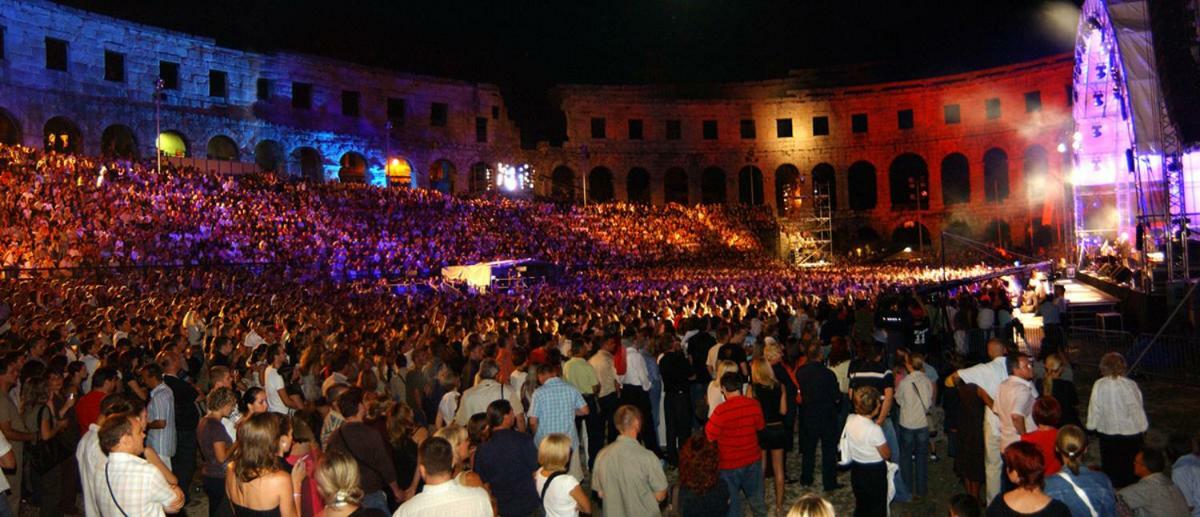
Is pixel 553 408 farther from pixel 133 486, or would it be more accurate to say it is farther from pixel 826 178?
pixel 826 178

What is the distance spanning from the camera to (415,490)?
21.6ft

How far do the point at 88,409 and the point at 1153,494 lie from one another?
852 cm

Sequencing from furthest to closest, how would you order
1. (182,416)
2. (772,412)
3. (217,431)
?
(772,412)
(182,416)
(217,431)

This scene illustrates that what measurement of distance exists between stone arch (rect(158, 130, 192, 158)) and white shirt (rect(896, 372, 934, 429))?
134 feet

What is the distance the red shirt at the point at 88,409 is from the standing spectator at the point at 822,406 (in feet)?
22.3

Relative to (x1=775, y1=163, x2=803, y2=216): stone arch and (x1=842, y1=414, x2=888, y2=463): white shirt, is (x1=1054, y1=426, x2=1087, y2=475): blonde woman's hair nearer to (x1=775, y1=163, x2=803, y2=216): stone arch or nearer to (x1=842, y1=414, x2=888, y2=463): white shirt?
(x1=842, y1=414, x2=888, y2=463): white shirt

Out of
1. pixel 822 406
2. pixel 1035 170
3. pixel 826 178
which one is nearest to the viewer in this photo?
pixel 822 406

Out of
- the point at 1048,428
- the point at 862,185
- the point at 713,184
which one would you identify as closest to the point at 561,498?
the point at 1048,428

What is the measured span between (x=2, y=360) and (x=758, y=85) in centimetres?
5686

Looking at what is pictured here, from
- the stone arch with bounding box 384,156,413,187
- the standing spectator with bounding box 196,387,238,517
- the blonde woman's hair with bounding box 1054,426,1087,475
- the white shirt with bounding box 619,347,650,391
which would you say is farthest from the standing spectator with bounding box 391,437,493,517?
the stone arch with bounding box 384,156,413,187

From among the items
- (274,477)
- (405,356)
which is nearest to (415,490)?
(274,477)

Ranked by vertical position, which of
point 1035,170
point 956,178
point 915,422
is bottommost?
point 915,422

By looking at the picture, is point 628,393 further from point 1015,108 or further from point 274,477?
point 1015,108

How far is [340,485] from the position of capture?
4.54 m
